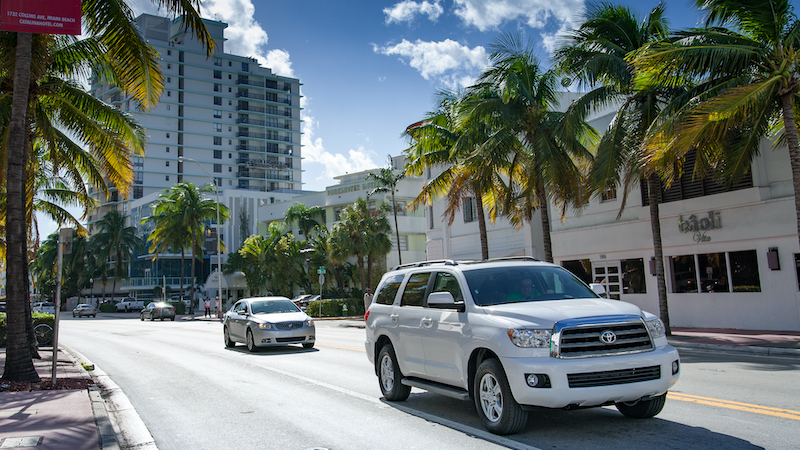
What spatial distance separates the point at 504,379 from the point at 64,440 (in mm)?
4832

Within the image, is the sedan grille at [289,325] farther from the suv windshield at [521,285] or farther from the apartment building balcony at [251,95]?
the apartment building balcony at [251,95]

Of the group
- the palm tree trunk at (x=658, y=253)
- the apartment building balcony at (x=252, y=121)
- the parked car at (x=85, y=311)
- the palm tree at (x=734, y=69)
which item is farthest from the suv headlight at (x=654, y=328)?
the apartment building balcony at (x=252, y=121)

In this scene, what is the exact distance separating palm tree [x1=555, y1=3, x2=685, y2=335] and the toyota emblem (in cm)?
1265

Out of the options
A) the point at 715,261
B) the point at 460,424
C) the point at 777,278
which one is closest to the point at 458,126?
the point at 715,261

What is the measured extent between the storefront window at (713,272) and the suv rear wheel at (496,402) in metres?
16.5

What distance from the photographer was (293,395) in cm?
968

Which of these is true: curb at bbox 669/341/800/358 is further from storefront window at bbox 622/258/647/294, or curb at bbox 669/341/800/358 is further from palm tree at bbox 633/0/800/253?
storefront window at bbox 622/258/647/294

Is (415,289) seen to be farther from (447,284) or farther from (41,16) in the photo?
(41,16)

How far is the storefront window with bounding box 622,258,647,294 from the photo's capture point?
2292 centimetres

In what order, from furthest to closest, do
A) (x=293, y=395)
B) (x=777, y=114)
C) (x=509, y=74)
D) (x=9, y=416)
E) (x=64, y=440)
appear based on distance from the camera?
1. (x=509, y=74)
2. (x=777, y=114)
3. (x=293, y=395)
4. (x=9, y=416)
5. (x=64, y=440)

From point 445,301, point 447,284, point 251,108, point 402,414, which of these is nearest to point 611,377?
point 445,301

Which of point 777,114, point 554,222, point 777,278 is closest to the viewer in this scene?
point 777,114

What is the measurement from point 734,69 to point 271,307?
46.6ft

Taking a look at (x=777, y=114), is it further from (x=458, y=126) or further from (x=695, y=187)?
(x=458, y=126)
